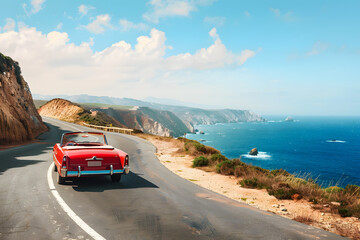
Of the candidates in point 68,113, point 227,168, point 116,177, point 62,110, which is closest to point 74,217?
point 116,177

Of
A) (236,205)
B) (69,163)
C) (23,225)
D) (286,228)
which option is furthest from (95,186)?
(286,228)

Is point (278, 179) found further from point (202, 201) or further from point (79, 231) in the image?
point (79, 231)

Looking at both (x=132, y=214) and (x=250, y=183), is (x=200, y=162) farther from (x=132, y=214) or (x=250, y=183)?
(x=132, y=214)

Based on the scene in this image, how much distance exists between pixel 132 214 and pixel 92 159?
8.84ft

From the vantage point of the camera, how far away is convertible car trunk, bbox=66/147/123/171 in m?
7.00

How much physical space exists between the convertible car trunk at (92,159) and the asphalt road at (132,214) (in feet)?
2.30

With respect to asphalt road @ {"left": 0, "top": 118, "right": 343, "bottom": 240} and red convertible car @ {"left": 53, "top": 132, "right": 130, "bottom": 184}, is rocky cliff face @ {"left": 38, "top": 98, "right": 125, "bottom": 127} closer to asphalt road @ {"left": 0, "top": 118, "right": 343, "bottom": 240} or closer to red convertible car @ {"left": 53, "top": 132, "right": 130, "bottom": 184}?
red convertible car @ {"left": 53, "top": 132, "right": 130, "bottom": 184}

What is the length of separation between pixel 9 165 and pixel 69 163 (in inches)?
228

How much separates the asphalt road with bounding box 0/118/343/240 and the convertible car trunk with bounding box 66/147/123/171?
70 centimetres

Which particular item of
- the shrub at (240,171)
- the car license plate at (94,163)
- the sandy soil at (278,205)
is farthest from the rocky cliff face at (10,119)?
the shrub at (240,171)

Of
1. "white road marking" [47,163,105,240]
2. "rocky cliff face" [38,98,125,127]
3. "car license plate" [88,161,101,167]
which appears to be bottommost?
"white road marking" [47,163,105,240]

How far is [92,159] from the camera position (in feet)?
23.6

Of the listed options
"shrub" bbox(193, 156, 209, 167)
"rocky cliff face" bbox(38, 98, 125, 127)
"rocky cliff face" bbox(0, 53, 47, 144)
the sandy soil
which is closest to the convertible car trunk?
the sandy soil

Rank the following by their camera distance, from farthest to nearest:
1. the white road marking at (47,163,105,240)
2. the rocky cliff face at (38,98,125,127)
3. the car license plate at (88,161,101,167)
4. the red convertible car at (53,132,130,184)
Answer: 1. the rocky cliff face at (38,98,125,127)
2. the car license plate at (88,161,101,167)
3. the red convertible car at (53,132,130,184)
4. the white road marking at (47,163,105,240)
